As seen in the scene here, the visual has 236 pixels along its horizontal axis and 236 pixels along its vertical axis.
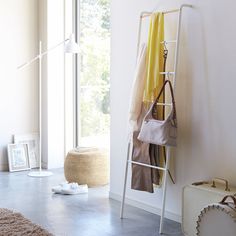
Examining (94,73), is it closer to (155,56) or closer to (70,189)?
(70,189)

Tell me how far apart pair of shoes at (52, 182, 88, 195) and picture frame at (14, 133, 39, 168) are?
1.43m

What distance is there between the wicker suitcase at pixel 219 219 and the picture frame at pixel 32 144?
11.4 feet

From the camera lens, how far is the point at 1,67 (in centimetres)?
602

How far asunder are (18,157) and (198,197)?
328 cm

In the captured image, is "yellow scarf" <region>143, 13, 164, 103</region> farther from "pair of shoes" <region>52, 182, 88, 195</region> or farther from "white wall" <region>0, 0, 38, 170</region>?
"white wall" <region>0, 0, 38, 170</region>

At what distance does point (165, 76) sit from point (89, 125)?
2451 mm

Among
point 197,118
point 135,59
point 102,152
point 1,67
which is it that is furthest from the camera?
point 1,67

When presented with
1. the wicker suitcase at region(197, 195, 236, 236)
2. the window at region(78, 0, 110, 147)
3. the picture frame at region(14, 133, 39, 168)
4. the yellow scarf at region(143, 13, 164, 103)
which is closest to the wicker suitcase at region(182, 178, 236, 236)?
the wicker suitcase at region(197, 195, 236, 236)

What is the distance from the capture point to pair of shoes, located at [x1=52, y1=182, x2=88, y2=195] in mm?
4840

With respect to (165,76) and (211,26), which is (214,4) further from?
(165,76)

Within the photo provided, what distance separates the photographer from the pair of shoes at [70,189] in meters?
4.84

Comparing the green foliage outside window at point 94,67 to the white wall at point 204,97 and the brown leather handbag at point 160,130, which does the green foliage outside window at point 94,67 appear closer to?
the white wall at point 204,97

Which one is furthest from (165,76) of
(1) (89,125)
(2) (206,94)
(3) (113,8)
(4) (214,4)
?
(1) (89,125)

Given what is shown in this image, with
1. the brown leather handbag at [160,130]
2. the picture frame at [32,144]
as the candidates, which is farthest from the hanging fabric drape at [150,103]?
the picture frame at [32,144]
